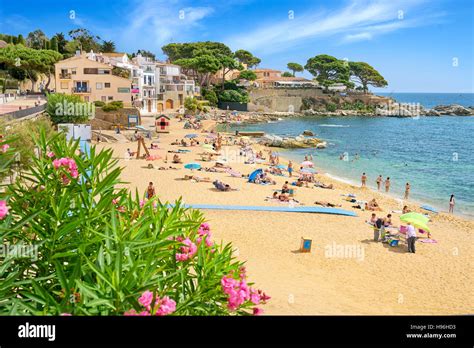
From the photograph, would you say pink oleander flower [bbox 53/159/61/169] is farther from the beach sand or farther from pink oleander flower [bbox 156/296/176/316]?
the beach sand

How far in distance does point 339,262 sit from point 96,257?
9.57m

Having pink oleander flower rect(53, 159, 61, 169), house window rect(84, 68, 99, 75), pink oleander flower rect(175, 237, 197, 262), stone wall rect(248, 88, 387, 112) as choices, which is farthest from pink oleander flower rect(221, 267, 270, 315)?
stone wall rect(248, 88, 387, 112)

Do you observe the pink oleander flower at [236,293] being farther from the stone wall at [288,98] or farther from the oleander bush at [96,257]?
the stone wall at [288,98]

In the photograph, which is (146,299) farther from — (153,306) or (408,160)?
(408,160)

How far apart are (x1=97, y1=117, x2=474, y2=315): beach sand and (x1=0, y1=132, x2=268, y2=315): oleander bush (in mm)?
2948

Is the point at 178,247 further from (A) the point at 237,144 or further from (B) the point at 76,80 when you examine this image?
(B) the point at 76,80

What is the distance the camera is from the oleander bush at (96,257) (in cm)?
240

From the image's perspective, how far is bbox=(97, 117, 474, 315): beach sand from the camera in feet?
29.3

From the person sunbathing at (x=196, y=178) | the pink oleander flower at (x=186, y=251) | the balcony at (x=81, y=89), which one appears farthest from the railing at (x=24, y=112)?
the pink oleander flower at (x=186, y=251)

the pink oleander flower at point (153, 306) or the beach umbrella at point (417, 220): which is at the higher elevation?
the pink oleander flower at point (153, 306)

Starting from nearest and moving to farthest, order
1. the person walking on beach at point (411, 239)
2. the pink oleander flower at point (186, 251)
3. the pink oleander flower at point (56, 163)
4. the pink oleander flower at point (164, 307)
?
the pink oleander flower at point (164, 307) → the pink oleander flower at point (186, 251) → the pink oleander flower at point (56, 163) → the person walking on beach at point (411, 239)

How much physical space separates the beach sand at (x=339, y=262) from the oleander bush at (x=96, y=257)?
116 inches

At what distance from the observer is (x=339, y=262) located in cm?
1148
